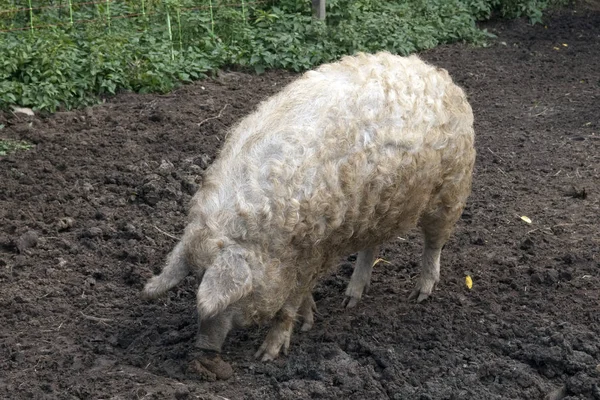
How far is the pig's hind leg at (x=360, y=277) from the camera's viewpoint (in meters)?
5.85

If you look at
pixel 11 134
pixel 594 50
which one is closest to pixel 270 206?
pixel 11 134

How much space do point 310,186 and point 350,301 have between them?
1.37 meters

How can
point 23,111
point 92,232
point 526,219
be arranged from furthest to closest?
point 23,111 < point 526,219 < point 92,232

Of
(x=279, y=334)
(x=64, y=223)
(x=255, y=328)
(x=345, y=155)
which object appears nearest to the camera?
(x=345, y=155)

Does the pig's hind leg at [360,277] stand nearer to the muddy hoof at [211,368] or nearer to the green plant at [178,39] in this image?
the muddy hoof at [211,368]

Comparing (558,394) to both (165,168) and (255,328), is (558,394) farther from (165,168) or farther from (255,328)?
(165,168)

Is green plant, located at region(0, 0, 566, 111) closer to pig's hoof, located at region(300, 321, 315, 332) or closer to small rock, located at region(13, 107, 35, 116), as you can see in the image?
small rock, located at region(13, 107, 35, 116)

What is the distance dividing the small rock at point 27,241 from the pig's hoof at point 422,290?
8.13ft

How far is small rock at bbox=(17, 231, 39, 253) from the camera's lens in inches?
244

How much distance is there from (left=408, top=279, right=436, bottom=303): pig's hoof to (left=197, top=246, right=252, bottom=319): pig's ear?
166 cm

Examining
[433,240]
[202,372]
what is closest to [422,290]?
[433,240]

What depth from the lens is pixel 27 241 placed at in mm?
6258

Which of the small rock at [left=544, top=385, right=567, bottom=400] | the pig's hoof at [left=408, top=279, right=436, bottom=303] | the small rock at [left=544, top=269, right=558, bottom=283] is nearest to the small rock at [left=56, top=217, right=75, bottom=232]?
the pig's hoof at [left=408, top=279, right=436, bottom=303]

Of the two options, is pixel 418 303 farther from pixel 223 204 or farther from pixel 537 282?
pixel 223 204
